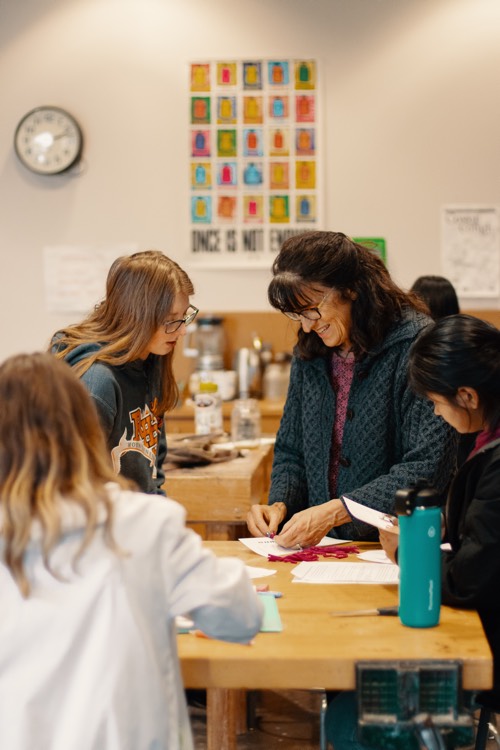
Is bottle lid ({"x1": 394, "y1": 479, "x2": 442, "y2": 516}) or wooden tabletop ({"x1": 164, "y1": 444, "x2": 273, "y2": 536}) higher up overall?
bottle lid ({"x1": 394, "y1": 479, "x2": 442, "y2": 516})

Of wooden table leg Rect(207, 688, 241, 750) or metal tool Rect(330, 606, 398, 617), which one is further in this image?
wooden table leg Rect(207, 688, 241, 750)

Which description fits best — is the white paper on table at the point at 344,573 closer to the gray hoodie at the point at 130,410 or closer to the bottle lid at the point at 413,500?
the bottle lid at the point at 413,500

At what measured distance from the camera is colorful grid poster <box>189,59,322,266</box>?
5406 mm

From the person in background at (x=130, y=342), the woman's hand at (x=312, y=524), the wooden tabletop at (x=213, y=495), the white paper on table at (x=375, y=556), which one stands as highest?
the person in background at (x=130, y=342)

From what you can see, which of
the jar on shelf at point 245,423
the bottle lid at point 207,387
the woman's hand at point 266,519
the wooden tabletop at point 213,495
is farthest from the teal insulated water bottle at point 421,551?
the bottle lid at point 207,387

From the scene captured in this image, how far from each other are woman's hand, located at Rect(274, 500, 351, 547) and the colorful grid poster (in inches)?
130

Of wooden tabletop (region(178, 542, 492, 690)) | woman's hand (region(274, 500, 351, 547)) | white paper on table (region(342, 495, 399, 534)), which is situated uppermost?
white paper on table (region(342, 495, 399, 534))

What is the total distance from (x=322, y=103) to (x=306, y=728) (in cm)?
338

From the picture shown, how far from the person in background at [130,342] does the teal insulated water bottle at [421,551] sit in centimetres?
83

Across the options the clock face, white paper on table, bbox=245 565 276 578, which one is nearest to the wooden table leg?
white paper on table, bbox=245 565 276 578

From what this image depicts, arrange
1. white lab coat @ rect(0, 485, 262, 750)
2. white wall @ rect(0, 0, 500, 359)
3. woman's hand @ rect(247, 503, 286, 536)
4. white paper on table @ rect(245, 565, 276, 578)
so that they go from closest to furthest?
white lab coat @ rect(0, 485, 262, 750) → white paper on table @ rect(245, 565, 276, 578) → woman's hand @ rect(247, 503, 286, 536) → white wall @ rect(0, 0, 500, 359)

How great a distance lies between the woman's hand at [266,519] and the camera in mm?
2445

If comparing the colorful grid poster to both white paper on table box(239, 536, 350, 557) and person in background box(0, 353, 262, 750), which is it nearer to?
white paper on table box(239, 536, 350, 557)

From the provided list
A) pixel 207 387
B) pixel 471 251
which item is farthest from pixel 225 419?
pixel 471 251
